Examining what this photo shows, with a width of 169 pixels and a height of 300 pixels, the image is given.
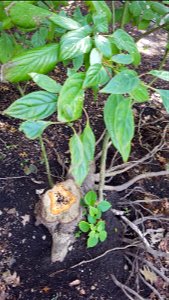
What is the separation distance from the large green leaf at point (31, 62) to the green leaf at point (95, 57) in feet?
0.35

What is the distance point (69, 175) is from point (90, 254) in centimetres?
32

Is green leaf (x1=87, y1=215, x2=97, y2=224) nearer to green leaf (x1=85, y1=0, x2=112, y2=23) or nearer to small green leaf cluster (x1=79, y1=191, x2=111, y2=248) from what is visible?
small green leaf cluster (x1=79, y1=191, x2=111, y2=248)

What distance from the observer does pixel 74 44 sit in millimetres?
853

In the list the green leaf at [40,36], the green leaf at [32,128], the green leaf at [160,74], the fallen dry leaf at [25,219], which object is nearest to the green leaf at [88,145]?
the green leaf at [32,128]

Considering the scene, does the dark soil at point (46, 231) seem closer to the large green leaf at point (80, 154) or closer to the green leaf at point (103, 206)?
the green leaf at point (103, 206)

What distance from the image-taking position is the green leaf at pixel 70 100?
2.73ft

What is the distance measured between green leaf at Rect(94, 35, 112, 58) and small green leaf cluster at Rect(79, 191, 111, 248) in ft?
2.26

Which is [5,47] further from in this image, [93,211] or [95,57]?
[93,211]

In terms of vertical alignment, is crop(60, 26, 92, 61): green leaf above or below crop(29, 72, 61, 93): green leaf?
above

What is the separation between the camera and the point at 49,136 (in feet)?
6.14

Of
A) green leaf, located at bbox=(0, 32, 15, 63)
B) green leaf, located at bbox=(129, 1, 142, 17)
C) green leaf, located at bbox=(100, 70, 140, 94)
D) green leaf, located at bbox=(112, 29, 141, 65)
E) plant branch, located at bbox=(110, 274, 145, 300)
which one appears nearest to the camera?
green leaf, located at bbox=(100, 70, 140, 94)

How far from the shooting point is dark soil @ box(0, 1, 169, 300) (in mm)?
1457

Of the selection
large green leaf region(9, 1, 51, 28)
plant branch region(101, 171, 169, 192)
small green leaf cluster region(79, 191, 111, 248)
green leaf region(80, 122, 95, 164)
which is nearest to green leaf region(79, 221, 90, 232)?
small green leaf cluster region(79, 191, 111, 248)

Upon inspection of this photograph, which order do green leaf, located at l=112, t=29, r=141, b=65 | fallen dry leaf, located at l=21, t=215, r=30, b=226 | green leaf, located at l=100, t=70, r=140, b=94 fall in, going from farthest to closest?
1. fallen dry leaf, located at l=21, t=215, r=30, b=226
2. green leaf, located at l=112, t=29, r=141, b=65
3. green leaf, located at l=100, t=70, r=140, b=94
